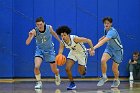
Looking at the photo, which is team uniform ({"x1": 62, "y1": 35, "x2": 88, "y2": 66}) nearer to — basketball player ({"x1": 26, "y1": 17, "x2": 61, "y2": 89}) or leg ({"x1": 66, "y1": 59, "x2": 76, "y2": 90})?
leg ({"x1": 66, "y1": 59, "x2": 76, "y2": 90})

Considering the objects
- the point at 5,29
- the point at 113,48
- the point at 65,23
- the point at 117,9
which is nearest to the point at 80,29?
the point at 65,23

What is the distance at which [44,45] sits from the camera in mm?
11398

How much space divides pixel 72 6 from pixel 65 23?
68cm

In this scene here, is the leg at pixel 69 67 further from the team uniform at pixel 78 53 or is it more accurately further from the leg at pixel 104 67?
the leg at pixel 104 67

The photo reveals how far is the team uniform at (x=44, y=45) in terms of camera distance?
1130 cm

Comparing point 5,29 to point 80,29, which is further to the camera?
point 80,29

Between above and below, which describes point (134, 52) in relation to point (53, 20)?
below

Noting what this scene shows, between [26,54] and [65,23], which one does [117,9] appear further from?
[26,54]

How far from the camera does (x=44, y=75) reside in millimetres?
14836

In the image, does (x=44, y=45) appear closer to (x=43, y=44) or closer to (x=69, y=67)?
(x=43, y=44)

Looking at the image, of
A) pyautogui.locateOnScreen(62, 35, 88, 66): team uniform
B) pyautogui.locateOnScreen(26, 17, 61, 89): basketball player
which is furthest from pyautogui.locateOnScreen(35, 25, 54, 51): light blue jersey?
Result: pyautogui.locateOnScreen(62, 35, 88, 66): team uniform

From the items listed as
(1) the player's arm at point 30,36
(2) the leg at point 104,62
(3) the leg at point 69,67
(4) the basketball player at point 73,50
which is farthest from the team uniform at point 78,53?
(1) the player's arm at point 30,36

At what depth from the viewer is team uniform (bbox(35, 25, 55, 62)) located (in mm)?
11305

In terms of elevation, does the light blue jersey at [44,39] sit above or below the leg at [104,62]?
above
